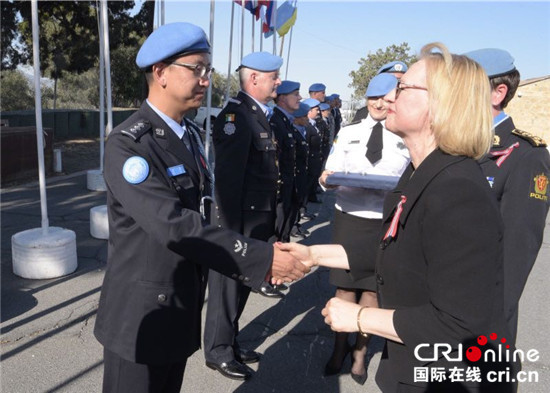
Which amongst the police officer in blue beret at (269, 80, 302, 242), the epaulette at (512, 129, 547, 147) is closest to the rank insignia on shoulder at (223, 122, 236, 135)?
the police officer in blue beret at (269, 80, 302, 242)

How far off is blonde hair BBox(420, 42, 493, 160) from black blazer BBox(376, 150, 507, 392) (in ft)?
0.17

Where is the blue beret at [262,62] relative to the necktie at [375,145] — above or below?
above

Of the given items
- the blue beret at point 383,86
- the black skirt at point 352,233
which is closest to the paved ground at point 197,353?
the black skirt at point 352,233

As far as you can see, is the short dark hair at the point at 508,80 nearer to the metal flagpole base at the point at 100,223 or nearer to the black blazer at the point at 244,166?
the black blazer at the point at 244,166

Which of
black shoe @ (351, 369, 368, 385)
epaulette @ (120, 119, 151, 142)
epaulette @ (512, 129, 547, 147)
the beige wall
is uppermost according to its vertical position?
epaulette @ (512, 129, 547, 147)

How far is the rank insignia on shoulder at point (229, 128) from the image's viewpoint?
3.21 meters

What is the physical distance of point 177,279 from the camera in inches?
69.1

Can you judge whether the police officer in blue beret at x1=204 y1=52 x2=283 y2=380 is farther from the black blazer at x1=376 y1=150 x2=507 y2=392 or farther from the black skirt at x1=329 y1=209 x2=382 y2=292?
the black blazer at x1=376 y1=150 x2=507 y2=392

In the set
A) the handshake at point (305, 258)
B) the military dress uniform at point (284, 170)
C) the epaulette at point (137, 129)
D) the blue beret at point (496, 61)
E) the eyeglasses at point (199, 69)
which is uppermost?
the blue beret at point (496, 61)

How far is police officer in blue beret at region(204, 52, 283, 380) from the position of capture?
124 inches

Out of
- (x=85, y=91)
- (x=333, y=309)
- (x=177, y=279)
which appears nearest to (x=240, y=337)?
(x=177, y=279)

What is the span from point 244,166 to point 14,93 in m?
Answer: 33.5

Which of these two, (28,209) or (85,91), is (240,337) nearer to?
(28,209)

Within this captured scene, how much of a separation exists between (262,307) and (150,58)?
2973 mm
